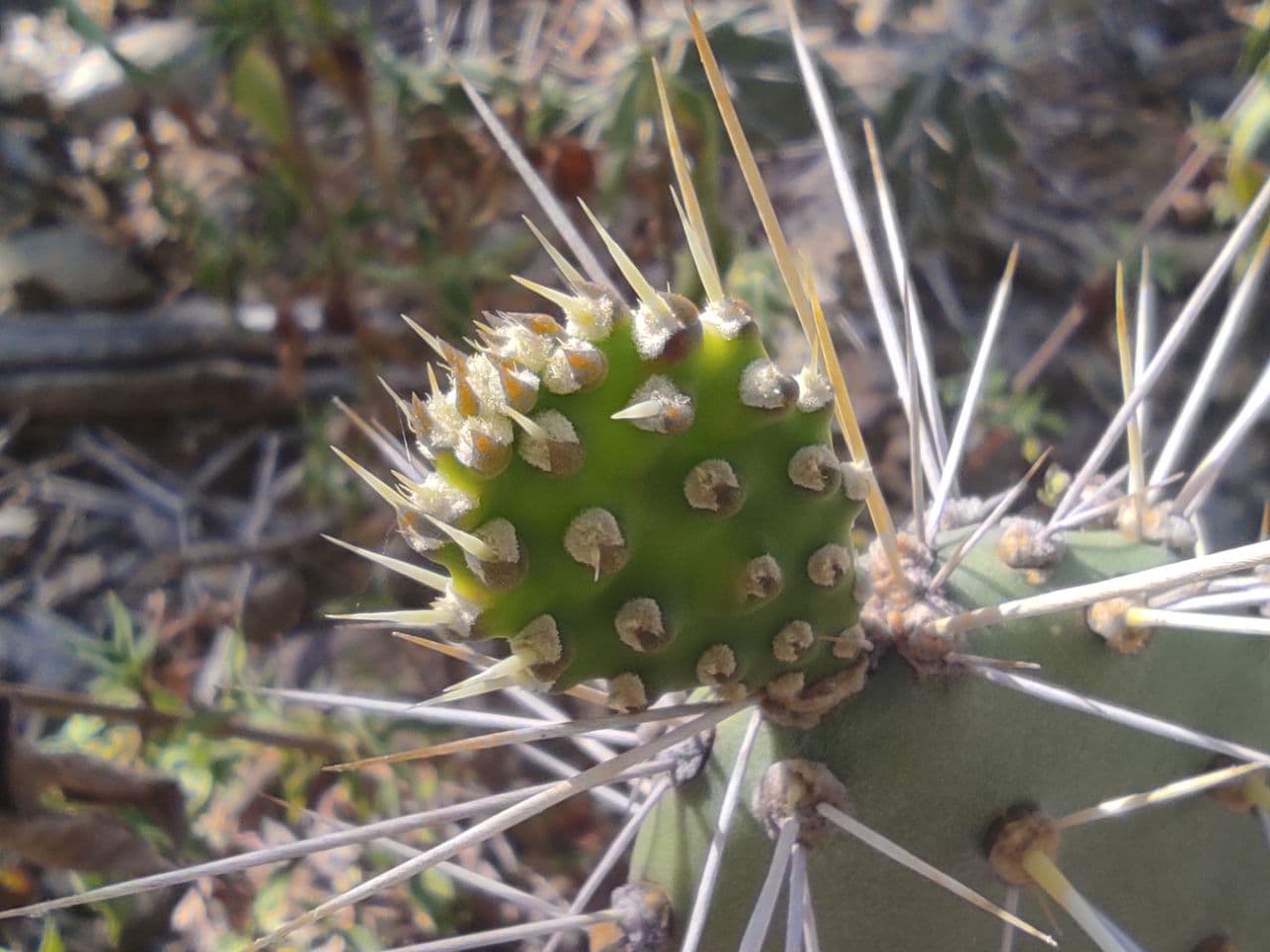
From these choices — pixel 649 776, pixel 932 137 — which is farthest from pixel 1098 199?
pixel 649 776

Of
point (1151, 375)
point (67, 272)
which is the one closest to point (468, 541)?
point (1151, 375)

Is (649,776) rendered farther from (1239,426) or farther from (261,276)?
(261,276)

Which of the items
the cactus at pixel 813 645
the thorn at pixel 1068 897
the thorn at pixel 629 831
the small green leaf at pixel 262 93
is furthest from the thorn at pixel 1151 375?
the small green leaf at pixel 262 93

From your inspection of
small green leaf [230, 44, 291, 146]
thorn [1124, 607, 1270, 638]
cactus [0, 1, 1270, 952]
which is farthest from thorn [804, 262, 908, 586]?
small green leaf [230, 44, 291, 146]

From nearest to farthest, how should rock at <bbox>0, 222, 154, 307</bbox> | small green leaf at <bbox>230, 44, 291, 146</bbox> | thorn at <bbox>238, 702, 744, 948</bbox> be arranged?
thorn at <bbox>238, 702, 744, 948</bbox> < small green leaf at <bbox>230, 44, 291, 146</bbox> < rock at <bbox>0, 222, 154, 307</bbox>

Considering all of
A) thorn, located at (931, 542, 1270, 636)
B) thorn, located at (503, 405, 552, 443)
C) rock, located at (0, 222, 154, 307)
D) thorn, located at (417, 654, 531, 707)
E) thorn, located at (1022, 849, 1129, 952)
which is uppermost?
rock, located at (0, 222, 154, 307)

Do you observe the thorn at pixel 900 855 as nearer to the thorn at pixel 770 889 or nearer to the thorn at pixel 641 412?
the thorn at pixel 770 889

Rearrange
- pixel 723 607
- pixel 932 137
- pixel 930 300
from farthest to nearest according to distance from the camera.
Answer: pixel 930 300
pixel 932 137
pixel 723 607

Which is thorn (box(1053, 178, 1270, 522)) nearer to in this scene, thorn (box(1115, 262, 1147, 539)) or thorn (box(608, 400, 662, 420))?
thorn (box(1115, 262, 1147, 539))
